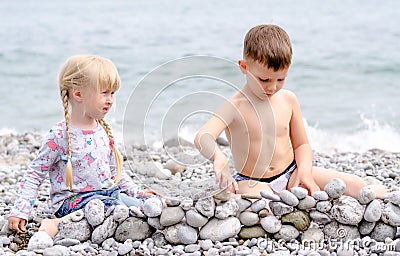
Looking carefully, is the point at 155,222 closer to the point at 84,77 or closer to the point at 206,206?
the point at 206,206

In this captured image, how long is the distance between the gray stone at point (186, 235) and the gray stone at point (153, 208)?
0.12 metres

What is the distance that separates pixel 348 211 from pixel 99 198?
1.14 meters

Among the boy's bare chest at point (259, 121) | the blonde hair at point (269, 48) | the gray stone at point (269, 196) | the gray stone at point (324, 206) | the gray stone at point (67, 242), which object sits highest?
the blonde hair at point (269, 48)

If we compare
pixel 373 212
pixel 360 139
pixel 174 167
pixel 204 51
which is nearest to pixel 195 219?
pixel 373 212

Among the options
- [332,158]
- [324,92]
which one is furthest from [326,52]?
[332,158]

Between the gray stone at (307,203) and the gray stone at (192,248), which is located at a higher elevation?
the gray stone at (307,203)

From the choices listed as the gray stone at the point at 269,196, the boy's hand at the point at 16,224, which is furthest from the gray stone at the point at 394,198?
the boy's hand at the point at 16,224

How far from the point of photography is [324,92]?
8125mm

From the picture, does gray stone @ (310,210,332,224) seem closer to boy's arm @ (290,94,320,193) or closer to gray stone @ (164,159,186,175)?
boy's arm @ (290,94,320,193)

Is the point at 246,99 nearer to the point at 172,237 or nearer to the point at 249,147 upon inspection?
the point at 249,147

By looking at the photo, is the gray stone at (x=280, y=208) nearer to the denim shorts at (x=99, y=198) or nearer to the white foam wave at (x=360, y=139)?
the denim shorts at (x=99, y=198)

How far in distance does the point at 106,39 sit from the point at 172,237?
33.6 feet

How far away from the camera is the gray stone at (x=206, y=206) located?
241 centimetres

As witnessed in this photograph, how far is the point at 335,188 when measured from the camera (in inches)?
97.9
